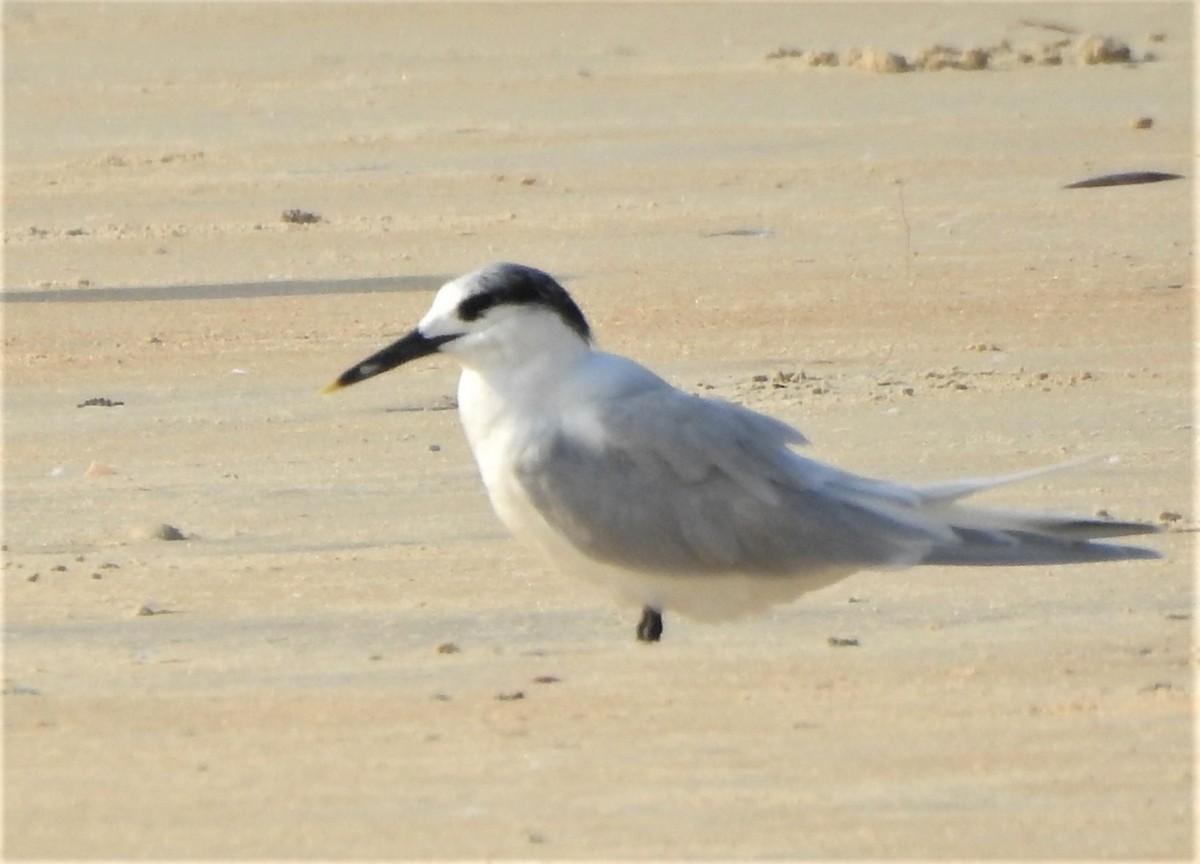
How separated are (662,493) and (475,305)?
57 centimetres

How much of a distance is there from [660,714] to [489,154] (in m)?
12.2

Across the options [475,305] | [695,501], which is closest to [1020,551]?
[695,501]

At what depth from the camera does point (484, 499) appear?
745cm

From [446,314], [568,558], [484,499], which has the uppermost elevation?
[446,314]

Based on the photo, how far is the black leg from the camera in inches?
235

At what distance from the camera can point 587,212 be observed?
14297 mm

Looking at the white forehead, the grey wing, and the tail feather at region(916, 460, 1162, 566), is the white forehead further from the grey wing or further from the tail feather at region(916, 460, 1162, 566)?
the tail feather at region(916, 460, 1162, 566)

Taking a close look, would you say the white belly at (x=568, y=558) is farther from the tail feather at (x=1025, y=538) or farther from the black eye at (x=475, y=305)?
the tail feather at (x=1025, y=538)

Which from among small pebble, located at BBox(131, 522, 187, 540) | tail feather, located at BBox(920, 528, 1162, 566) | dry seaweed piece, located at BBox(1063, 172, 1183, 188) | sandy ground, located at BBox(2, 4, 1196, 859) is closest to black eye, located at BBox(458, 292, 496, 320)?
sandy ground, located at BBox(2, 4, 1196, 859)

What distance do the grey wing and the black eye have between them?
0.31 metres

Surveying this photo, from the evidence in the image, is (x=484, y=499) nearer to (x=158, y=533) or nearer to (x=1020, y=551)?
(x=158, y=533)

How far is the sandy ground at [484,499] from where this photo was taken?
4.43 m

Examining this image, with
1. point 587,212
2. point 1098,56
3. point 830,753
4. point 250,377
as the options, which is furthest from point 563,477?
point 1098,56

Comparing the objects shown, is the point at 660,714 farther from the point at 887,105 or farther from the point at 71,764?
the point at 887,105
